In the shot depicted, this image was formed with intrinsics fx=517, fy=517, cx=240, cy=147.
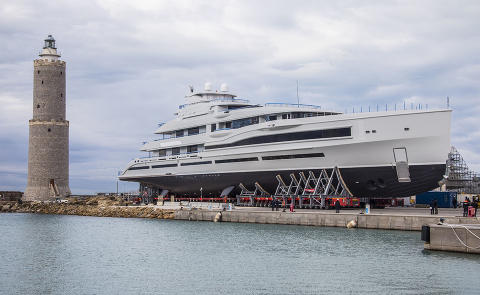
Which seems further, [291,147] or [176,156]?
[176,156]

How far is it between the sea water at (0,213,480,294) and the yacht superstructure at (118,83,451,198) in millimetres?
7432

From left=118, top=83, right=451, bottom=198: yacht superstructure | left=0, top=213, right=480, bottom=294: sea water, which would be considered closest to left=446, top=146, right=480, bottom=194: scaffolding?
left=118, top=83, right=451, bottom=198: yacht superstructure

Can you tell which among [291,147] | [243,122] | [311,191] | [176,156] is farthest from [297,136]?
[176,156]

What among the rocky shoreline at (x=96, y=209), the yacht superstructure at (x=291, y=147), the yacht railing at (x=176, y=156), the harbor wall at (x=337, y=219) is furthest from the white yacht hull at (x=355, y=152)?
the rocky shoreline at (x=96, y=209)

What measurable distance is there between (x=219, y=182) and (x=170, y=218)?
20.9 feet

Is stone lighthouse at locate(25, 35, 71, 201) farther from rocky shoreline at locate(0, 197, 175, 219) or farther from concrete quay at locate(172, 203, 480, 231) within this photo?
concrete quay at locate(172, 203, 480, 231)

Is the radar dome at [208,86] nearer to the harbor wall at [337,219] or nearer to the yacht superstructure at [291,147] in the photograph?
the yacht superstructure at [291,147]

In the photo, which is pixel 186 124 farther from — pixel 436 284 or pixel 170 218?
pixel 436 284

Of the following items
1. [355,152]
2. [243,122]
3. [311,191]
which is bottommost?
[311,191]

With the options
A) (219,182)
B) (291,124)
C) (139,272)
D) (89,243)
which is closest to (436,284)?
(139,272)

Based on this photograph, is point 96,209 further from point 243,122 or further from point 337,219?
point 337,219

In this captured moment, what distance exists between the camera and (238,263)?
2148 centimetres

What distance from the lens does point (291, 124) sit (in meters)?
38.9

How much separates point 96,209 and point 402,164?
3286cm
